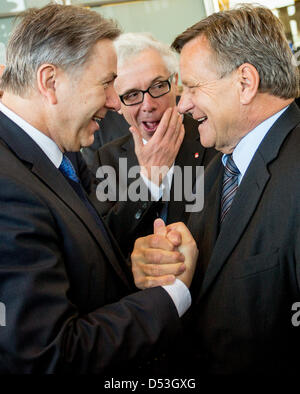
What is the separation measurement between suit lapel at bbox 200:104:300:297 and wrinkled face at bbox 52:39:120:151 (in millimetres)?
502

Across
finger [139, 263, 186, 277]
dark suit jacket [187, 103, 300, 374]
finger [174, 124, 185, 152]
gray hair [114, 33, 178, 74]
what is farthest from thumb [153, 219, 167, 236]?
gray hair [114, 33, 178, 74]

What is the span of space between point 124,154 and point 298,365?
1416 millimetres

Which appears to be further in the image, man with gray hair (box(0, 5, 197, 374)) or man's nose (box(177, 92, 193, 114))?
man's nose (box(177, 92, 193, 114))

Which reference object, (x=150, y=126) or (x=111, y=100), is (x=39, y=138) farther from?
(x=150, y=126)

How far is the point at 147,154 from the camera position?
2.11 metres

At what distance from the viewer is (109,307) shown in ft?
3.97

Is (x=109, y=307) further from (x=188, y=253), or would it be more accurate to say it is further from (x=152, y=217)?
(x=152, y=217)

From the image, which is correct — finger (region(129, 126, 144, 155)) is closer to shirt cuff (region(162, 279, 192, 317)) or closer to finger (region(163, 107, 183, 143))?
finger (region(163, 107, 183, 143))

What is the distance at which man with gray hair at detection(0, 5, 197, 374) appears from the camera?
3.39 feet

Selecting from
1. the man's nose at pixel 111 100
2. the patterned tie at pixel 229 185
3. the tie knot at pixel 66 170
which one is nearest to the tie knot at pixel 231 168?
the patterned tie at pixel 229 185

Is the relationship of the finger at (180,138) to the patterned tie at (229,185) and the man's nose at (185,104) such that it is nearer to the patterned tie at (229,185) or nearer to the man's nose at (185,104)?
the man's nose at (185,104)

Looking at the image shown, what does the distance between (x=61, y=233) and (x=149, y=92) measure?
134 centimetres

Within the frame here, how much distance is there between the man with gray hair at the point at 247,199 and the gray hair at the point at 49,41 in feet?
1.39

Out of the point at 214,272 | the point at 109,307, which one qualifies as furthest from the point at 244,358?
the point at 109,307
